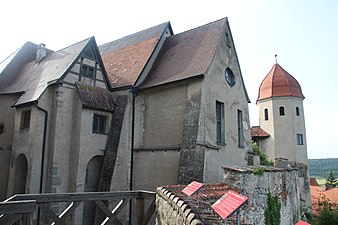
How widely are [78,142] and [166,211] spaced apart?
9139mm

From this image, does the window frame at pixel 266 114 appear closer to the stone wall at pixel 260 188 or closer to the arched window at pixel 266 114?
the arched window at pixel 266 114

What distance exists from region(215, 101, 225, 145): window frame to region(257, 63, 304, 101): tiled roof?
19.4 m

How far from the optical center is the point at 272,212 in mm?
10781

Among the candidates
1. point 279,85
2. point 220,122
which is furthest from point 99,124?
point 279,85

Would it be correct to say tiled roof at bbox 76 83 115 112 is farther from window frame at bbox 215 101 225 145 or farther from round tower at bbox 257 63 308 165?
round tower at bbox 257 63 308 165

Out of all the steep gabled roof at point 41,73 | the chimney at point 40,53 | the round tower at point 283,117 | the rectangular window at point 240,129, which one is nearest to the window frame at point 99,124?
the steep gabled roof at point 41,73

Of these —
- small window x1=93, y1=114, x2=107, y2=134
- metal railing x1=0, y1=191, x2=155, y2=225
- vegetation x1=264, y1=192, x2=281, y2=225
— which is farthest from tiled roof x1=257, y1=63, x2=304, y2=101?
metal railing x1=0, y1=191, x2=155, y2=225

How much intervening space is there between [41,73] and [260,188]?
13232mm

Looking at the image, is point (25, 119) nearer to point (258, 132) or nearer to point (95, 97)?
point (95, 97)

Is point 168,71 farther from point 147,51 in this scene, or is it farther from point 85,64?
point 85,64

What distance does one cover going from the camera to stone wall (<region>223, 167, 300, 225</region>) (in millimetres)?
9133

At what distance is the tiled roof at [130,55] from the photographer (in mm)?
16922

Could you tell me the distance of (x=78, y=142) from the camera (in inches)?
538

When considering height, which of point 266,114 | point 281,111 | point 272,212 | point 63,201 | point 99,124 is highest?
point 281,111
